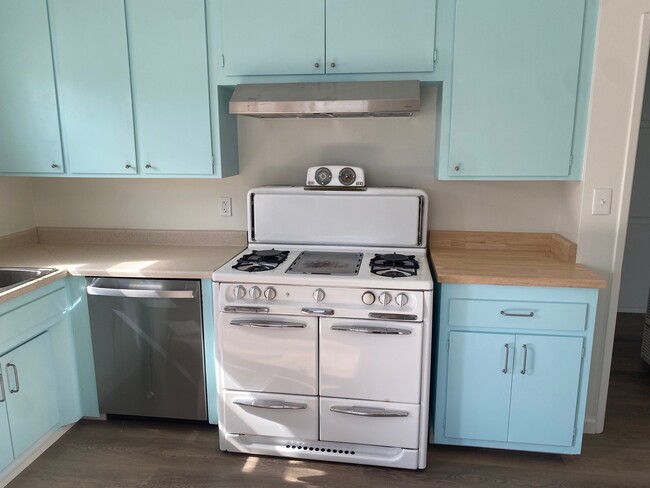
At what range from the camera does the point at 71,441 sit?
252 centimetres

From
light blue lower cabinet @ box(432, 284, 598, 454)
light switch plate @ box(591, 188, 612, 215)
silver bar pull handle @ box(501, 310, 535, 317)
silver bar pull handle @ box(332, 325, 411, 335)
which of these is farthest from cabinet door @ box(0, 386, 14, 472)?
light switch plate @ box(591, 188, 612, 215)

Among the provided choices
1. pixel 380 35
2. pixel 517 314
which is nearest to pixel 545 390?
pixel 517 314

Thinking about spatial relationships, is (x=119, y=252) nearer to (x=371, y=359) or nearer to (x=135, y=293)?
(x=135, y=293)

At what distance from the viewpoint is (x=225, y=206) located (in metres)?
2.87

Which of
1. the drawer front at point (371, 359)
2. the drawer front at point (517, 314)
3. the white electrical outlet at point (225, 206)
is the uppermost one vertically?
the white electrical outlet at point (225, 206)

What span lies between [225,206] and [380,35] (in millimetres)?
1269

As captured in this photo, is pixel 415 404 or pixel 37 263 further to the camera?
pixel 37 263

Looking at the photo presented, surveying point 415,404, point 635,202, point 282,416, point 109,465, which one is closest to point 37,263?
point 109,465

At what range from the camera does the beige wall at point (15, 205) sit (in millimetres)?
2838

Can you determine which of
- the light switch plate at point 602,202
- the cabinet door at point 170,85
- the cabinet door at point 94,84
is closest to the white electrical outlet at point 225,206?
the cabinet door at point 170,85

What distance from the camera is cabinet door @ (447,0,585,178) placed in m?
2.18

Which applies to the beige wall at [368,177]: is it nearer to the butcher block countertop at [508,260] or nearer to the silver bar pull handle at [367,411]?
the butcher block countertop at [508,260]

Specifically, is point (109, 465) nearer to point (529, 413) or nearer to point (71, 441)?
point (71, 441)

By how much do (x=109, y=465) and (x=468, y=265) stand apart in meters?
1.95
